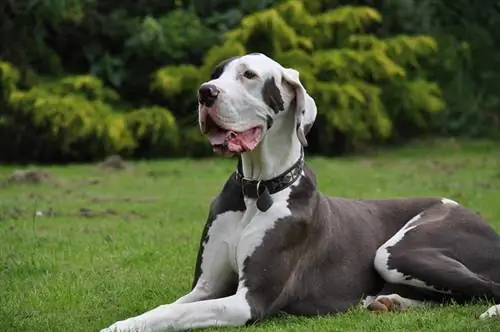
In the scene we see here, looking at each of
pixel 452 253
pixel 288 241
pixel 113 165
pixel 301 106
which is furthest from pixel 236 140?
pixel 113 165

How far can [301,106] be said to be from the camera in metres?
Result: 5.47

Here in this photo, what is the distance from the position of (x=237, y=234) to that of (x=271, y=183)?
0.33 m

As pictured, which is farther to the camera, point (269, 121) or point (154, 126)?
point (154, 126)

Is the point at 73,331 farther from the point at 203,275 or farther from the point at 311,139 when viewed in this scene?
the point at 311,139

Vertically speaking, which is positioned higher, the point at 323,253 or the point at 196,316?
the point at 323,253

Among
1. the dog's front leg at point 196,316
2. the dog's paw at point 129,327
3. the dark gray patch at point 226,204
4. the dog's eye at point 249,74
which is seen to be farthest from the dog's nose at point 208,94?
the dog's paw at point 129,327

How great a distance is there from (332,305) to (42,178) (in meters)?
8.83

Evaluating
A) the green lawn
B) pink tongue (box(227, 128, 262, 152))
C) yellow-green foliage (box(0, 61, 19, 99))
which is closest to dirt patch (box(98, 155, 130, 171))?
the green lawn

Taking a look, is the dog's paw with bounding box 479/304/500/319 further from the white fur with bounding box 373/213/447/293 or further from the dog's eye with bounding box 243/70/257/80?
the dog's eye with bounding box 243/70/257/80

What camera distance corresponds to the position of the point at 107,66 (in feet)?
62.0

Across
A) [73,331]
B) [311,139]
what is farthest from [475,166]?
[73,331]

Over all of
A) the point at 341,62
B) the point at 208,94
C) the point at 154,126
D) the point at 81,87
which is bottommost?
the point at 154,126

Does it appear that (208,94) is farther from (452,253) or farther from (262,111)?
(452,253)

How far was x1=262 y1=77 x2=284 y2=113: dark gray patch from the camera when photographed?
5.35 metres
